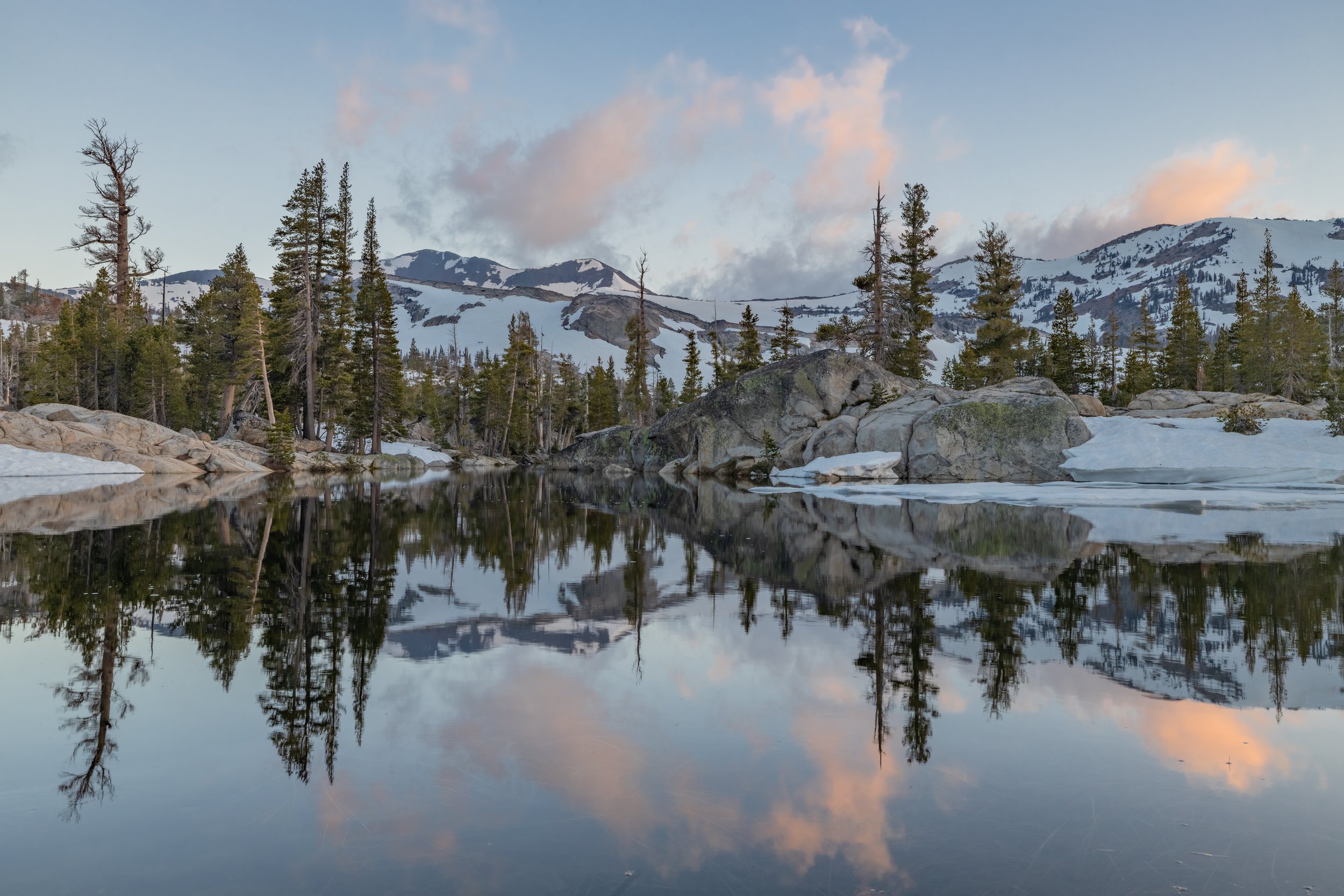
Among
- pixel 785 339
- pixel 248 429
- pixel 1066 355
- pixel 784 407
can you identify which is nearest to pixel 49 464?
pixel 248 429

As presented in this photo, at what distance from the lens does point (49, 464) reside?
94.0 feet

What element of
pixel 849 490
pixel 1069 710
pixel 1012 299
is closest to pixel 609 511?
pixel 849 490

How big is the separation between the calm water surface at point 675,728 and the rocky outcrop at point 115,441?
26671 millimetres

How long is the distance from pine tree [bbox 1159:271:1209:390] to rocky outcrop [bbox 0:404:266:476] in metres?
66.6

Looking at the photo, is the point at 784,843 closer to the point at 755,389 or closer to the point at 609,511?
the point at 609,511

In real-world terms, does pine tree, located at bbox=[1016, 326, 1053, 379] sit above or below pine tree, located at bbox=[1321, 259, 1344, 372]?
below

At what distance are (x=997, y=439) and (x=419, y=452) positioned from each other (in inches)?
1796

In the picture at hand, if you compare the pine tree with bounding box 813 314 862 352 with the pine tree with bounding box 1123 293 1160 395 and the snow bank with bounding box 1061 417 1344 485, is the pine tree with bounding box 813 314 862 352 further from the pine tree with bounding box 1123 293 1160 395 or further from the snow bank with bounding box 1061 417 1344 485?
the pine tree with bounding box 1123 293 1160 395

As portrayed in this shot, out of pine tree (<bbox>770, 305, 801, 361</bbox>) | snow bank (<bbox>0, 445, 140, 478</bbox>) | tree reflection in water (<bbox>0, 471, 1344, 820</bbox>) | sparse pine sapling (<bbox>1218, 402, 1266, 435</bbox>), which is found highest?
pine tree (<bbox>770, 305, 801, 361</bbox>)

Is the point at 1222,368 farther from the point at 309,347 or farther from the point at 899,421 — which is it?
the point at 309,347

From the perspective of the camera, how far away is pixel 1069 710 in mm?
4695

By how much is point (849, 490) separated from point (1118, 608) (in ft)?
64.0

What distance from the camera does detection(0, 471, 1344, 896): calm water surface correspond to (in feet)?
9.68

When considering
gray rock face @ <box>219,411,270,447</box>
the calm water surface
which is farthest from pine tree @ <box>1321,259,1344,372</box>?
gray rock face @ <box>219,411,270,447</box>
